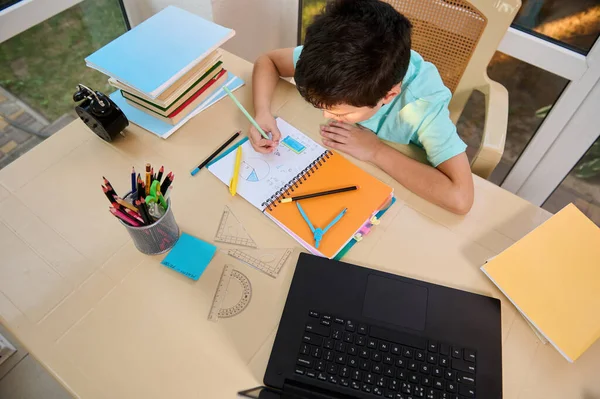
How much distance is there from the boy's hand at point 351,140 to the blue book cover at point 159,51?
0.34 metres

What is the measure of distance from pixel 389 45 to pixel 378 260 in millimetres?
410

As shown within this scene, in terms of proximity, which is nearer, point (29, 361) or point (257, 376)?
point (257, 376)

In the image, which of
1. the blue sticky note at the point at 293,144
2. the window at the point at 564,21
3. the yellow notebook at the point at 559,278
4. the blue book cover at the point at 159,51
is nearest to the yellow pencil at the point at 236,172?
the blue sticky note at the point at 293,144

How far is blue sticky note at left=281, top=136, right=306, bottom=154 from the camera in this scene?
3.14 feet

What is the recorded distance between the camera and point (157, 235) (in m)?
0.75

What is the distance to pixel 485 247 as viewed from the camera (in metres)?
0.82

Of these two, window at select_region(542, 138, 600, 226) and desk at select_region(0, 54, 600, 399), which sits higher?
desk at select_region(0, 54, 600, 399)

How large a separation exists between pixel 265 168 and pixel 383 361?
466 mm

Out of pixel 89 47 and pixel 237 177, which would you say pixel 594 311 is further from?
pixel 89 47

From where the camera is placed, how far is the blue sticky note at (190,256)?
2.53ft

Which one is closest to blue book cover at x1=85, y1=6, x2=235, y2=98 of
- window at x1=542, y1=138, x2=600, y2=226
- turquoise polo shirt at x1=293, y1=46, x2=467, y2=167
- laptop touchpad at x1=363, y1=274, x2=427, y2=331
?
turquoise polo shirt at x1=293, y1=46, x2=467, y2=167

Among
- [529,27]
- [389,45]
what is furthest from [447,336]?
[529,27]

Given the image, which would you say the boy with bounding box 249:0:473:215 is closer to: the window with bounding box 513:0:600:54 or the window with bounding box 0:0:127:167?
the window with bounding box 513:0:600:54

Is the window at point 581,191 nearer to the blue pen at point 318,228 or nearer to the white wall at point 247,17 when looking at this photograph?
the blue pen at point 318,228
